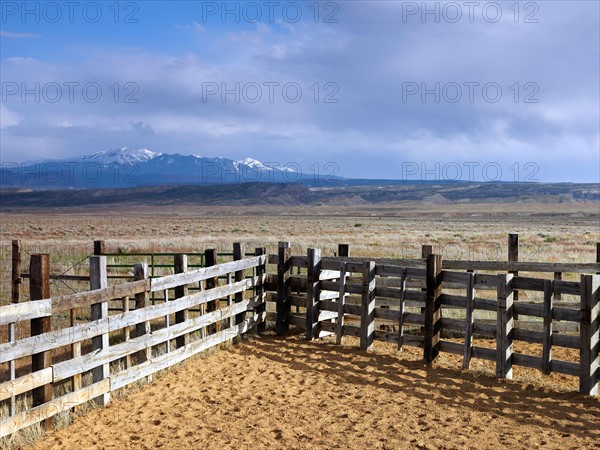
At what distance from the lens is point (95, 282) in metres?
8.04

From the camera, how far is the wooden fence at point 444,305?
8.52 metres

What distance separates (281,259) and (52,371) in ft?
19.0

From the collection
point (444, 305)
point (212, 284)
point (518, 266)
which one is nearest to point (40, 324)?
point (212, 284)

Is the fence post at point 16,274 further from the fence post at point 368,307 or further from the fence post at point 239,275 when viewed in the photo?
the fence post at point 368,307

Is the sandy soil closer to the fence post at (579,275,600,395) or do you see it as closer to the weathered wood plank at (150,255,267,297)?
the fence post at (579,275,600,395)

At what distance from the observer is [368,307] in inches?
425

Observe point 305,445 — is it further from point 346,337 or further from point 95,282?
point 346,337

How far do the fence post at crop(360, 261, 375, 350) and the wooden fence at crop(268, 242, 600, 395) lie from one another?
2 centimetres

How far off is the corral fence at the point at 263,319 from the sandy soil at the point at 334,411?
0.35 m

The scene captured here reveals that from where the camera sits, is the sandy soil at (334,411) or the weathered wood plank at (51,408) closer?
the weathered wood plank at (51,408)

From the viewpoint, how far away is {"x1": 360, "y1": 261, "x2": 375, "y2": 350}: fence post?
10.8 meters

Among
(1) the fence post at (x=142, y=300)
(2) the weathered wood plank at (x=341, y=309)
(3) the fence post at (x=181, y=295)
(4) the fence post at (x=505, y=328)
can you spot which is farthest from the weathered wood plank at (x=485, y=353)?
(1) the fence post at (x=142, y=300)

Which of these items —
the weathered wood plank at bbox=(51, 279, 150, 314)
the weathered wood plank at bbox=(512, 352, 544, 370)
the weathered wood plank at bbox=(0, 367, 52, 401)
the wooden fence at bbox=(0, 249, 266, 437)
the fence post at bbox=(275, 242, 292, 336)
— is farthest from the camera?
the fence post at bbox=(275, 242, 292, 336)

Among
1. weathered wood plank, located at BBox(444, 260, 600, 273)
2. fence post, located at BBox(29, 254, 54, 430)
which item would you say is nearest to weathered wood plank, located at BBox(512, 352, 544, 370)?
weathered wood plank, located at BBox(444, 260, 600, 273)
